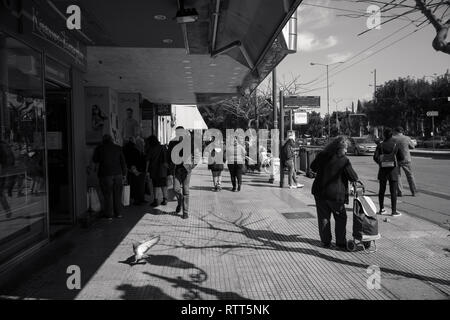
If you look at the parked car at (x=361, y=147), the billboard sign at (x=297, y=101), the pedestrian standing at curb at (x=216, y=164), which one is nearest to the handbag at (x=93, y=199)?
the pedestrian standing at curb at (x=216, y=164)

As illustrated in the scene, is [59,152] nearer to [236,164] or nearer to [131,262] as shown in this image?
[131,262]

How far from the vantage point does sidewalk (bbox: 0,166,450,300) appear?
15.8 feet

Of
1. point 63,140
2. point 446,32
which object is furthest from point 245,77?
point 446,32

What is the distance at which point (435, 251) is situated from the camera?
6332mm

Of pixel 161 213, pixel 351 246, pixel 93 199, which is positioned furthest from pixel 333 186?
pixel 93 199

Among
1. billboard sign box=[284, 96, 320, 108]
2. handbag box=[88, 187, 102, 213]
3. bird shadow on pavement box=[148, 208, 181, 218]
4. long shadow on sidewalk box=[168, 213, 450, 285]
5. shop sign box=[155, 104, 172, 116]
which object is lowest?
long shadow on sidewalk box=[168, 213, 450, 285]

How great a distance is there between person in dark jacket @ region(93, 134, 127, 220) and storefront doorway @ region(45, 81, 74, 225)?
2.10 ft

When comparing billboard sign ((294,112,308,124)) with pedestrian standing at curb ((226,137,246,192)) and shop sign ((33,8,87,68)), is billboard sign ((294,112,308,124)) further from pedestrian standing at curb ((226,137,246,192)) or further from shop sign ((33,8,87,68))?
shop sign ((33,8,87,68))

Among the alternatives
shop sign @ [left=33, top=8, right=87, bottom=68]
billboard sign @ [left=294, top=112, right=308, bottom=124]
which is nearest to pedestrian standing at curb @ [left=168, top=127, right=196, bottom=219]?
shop sign @ [left=33, top=8, right=87, bottom=68]

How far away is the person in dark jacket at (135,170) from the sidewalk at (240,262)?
151 centimetres

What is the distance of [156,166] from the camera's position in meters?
10.2

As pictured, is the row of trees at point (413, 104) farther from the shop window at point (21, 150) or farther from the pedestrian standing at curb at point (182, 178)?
→ the shop window at point (21, 150)

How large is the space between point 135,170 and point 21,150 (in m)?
4.38

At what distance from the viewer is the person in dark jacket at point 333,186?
6410 millimetres
